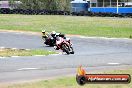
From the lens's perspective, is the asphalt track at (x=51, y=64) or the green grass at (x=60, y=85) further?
the asphalt track at (x=51, y=64)

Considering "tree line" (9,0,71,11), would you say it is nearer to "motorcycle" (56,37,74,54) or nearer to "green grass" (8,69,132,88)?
"motorcycle" (56,37,74,54)

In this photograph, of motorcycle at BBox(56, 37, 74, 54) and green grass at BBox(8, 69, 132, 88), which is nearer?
green grass at BBox(8, 69, 132, 88)

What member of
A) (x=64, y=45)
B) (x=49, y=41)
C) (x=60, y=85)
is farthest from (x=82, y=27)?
(x=60, y=85)

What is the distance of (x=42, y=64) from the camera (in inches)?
631

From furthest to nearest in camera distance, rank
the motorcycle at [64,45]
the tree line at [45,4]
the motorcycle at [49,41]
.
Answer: the tree line at [45,4], the motorcycle at [49,41], the motorcycle at [64,45]

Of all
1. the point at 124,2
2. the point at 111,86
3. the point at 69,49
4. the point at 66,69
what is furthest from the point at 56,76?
the point at 124,2

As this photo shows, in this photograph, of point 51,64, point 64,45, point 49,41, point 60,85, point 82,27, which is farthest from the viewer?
point 82,27

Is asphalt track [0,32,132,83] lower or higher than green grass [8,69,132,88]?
lower

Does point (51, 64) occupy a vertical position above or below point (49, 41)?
above

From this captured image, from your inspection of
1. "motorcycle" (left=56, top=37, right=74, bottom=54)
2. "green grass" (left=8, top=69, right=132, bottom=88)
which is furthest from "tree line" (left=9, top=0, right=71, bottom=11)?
"green grass" (left=8, top=69, right=132, bottom=88)

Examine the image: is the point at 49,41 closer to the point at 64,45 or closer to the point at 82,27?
the point at 64,45

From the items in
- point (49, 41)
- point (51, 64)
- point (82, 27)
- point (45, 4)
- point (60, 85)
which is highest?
point (60, 85)

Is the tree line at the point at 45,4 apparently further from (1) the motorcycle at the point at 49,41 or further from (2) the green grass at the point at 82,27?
(1) the motorcycle at the point at 49,41

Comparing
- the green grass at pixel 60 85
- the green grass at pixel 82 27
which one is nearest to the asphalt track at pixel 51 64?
the green grass at pixel 60 85
